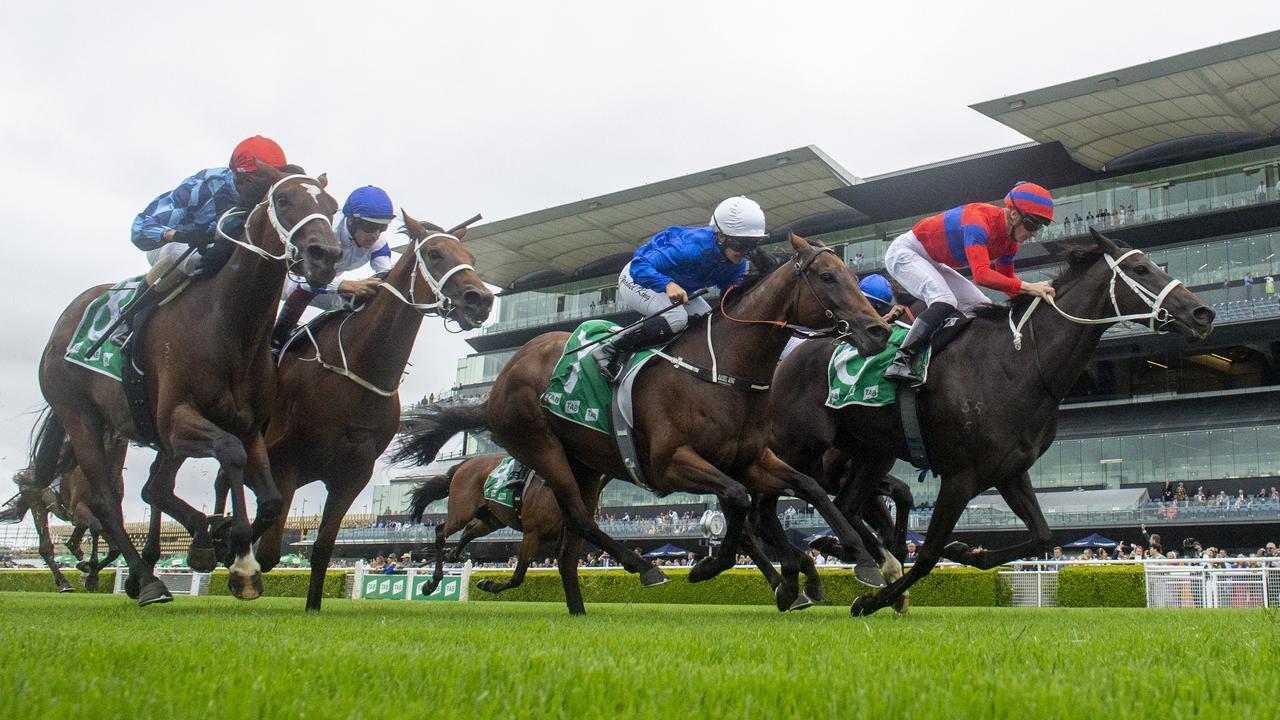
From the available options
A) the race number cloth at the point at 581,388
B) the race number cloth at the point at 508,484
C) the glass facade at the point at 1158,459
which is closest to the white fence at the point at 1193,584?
the race number cloth at the point at 508,484

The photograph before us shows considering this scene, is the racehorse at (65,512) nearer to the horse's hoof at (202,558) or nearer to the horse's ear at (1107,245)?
the horse's hoof at (202,558)

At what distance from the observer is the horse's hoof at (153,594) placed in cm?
625

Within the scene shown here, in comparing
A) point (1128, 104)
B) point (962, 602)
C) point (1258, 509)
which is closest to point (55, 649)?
point (962, 602)

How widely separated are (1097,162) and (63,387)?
124 ft

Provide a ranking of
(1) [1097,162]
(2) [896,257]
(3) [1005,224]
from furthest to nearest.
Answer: (1) [1097,162] → (2) [896,257] → (3) [1005,224]

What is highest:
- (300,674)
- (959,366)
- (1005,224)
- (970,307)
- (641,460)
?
(1005,224)

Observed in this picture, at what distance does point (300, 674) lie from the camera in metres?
2.62

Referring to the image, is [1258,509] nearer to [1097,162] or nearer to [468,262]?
[1097,162]

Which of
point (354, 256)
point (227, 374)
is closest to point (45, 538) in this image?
point (354, 256)

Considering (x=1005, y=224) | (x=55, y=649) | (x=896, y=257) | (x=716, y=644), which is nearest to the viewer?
(x=55, y=649)

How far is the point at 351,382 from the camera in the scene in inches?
273

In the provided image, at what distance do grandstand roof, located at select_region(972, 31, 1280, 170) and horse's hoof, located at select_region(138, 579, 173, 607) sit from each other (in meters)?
32.5

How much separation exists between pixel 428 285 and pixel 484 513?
785cm

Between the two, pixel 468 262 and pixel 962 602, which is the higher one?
pixel 468 262
